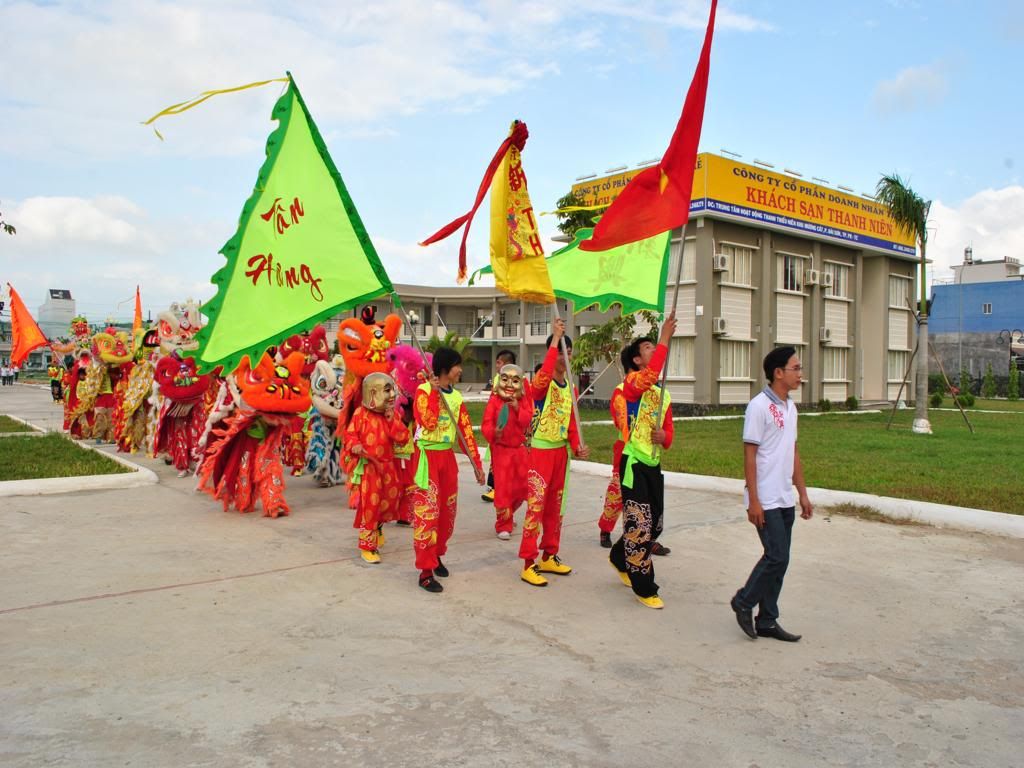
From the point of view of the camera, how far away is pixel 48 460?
1154 cm

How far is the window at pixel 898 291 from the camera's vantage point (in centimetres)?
3058

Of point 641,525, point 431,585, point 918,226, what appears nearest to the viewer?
point 641,525

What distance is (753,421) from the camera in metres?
4.46

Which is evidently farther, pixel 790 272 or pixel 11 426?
pixel 790 272

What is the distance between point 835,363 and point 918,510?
21488 mm

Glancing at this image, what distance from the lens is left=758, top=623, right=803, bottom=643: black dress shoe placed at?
4.53 metres

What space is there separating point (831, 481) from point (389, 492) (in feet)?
19.4

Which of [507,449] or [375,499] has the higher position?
[507,449]

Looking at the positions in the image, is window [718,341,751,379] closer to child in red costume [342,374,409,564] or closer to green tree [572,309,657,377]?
green tree [572,309,657,377]

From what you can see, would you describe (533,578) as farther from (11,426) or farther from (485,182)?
(11,426)

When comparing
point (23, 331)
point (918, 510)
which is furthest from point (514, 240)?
point (23, 331)

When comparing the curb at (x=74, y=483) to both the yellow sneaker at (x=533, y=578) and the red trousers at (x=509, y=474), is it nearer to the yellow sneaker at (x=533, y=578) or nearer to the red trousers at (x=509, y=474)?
the red trousers at (x=509, y=474)

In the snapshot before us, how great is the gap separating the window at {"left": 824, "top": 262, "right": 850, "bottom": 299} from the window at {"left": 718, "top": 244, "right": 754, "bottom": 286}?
4.18 meters

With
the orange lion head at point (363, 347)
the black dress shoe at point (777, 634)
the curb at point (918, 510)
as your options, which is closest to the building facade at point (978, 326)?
the curb at point (918, 510)
